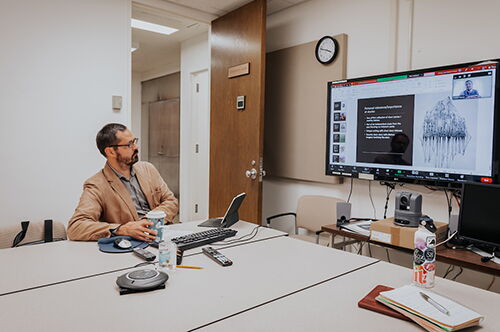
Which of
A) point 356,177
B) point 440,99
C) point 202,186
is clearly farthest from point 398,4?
point 202,186

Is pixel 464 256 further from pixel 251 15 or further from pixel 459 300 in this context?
pixel 251 15

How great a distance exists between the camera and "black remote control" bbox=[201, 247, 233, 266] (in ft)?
5.20

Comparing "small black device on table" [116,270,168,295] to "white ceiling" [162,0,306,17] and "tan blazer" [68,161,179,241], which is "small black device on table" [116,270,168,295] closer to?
"tan blazer" [68,161,179,241]

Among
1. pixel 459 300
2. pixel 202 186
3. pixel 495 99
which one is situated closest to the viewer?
pixel 459 300

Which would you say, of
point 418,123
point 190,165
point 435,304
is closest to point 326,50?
point 418,123

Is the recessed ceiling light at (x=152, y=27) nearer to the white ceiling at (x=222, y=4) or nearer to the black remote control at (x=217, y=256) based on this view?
the white ceiling at (x=222, y=4)

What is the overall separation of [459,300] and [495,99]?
54.3 inches

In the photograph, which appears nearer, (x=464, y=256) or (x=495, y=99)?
(x=464, y=256)

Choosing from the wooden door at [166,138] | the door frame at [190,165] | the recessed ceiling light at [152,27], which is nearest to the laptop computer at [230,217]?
the door frame at [190,165]

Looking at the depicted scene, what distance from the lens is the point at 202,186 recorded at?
5180 mm

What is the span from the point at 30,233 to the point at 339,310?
84.4 inches

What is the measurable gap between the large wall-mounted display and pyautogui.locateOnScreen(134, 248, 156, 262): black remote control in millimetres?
1794

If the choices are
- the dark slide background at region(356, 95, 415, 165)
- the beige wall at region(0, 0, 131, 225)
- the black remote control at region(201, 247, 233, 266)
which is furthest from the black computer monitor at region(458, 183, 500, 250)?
the beige wall at region(0, 0, 131, 225)

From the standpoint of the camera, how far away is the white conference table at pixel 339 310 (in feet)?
3.57
